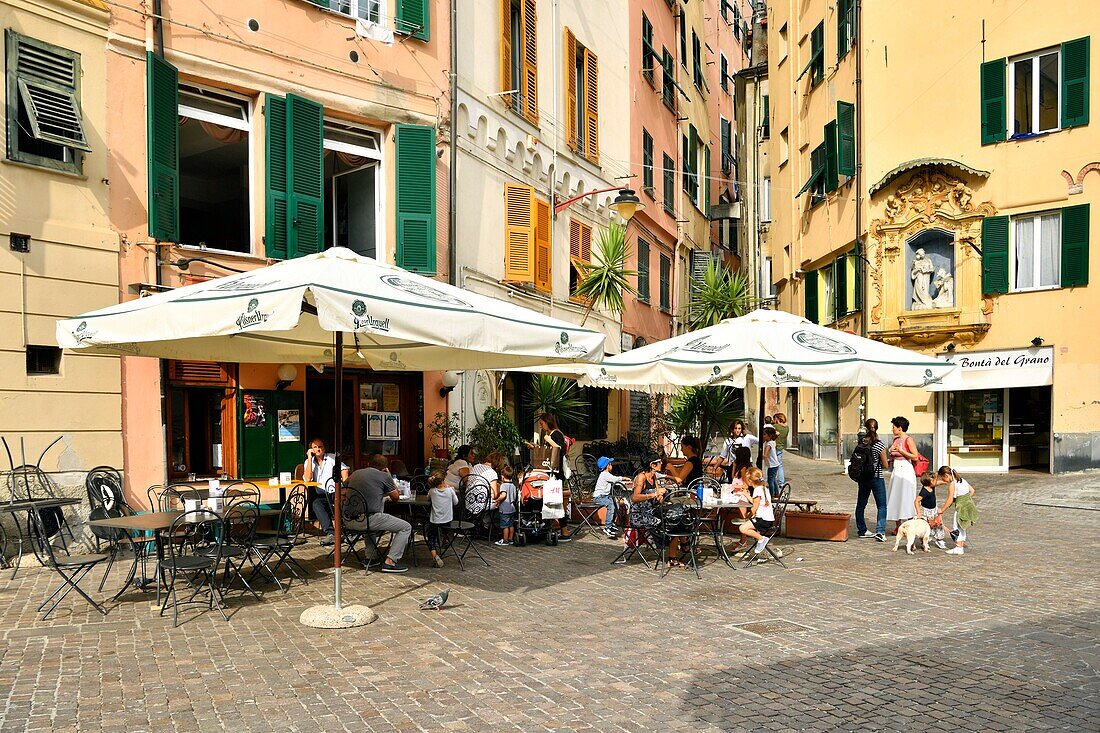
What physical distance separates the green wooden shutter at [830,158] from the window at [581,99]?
696cm

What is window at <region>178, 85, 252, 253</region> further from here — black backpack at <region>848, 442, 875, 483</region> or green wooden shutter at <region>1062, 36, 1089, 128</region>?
green wooden shutter at <region>1062, 36, 1089, 128</region>

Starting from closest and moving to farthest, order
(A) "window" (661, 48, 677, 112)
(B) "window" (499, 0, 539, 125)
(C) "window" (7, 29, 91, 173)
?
(C) "window" (7, 29, 91, 173) < (B) "window" (499, 0, 539, 125) < (A) "window" (661, 48, 677, 112)

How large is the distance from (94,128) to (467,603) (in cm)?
719

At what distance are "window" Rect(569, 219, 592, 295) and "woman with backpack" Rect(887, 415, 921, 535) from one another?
9.43 m

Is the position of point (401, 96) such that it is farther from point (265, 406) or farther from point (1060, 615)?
point (1060, 615)

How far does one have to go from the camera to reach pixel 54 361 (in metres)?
10.2

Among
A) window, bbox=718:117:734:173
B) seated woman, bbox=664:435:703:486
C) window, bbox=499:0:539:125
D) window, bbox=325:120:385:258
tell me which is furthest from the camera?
window, bbox=718:117:734:173

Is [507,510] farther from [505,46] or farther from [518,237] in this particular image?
[505,46]

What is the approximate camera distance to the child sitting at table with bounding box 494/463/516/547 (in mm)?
11391

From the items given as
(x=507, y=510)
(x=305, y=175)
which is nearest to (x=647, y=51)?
(x=305, y=175)

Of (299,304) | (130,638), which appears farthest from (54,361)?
(299,304)

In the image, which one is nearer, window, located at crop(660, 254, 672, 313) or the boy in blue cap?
the boy in blue cap

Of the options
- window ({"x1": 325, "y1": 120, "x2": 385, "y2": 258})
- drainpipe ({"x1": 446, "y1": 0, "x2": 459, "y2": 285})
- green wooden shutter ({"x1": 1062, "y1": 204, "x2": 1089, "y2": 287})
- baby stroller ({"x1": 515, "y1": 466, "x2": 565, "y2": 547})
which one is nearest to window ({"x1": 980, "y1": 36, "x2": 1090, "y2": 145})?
green wooden shutter ({"x1": 1062, "y1": 204, "x2": 1089, "y2": 287})

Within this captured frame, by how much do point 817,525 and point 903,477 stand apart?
127 centimetres
